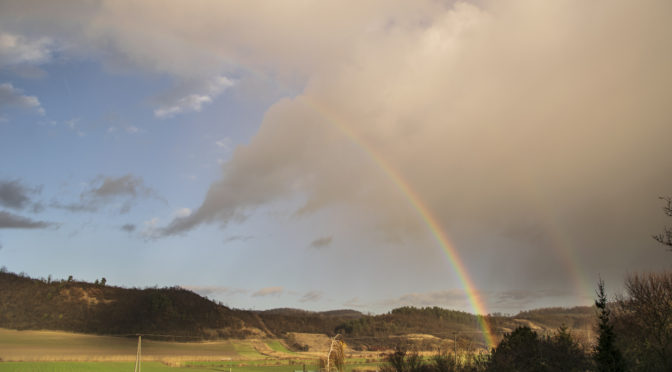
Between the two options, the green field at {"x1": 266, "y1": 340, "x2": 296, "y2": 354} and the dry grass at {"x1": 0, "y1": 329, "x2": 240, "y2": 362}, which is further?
the green field at {"x1": 266, "y1": 340, "x2": 296, "y2": 354}

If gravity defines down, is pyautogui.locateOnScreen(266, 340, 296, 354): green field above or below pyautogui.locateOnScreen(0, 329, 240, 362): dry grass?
below

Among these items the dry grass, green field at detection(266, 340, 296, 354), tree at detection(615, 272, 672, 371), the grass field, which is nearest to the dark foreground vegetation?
tree at detection(615, 272, 672, 371)

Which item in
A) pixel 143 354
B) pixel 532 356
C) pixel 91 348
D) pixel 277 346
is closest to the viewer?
pixel 532 356

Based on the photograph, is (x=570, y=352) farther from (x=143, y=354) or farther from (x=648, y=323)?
(x=143, y=354)

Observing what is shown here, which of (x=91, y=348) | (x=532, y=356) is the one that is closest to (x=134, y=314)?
(x=91, y=348)

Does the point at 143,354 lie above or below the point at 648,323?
below

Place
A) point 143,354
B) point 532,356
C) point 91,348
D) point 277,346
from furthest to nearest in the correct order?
1. point 277,346
2. point 143,354
3. point 91,348
4. point 532,356

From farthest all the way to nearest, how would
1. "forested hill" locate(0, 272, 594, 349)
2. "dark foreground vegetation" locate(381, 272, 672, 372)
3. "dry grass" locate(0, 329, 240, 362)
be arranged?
"forested hill" locate(0, 272, 594, 349) < "dry grass" locate(0, 329, 240, 362) < "dark foreground vegetation" locate(381, 272, 672, 372)

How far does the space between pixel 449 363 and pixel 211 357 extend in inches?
2911

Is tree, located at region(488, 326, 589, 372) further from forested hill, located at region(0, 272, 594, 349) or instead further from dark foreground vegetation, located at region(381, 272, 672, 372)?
forested hill, located at region(0, 272, 594, 349)

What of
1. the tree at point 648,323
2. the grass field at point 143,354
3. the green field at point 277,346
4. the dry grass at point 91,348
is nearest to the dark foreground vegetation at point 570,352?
the tree at point 648,323

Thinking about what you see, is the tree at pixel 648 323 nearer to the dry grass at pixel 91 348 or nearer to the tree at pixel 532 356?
the tree at pixel 532 356

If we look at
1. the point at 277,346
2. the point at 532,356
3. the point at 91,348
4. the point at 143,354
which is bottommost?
the point at 277,346

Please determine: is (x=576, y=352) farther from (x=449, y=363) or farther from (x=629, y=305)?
(x=629, y=305)
